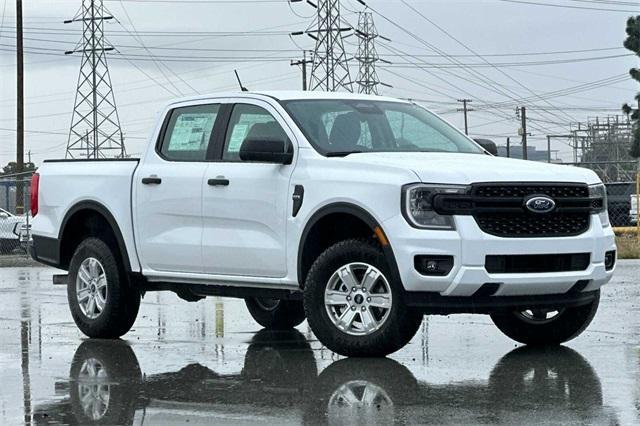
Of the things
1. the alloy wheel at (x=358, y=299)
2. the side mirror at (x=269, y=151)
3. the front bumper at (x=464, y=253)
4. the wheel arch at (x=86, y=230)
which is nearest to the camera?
the front bumper at (x=464, y=253)

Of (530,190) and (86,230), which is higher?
(530,190)

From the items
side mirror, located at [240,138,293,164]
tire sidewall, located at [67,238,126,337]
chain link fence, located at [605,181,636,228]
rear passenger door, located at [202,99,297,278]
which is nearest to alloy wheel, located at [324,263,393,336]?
rear passenger door, located at [202,99,297,278]

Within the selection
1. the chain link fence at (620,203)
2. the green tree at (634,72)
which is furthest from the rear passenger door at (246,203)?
the green tree at (634,72)

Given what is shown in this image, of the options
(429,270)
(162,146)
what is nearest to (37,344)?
(162,146)

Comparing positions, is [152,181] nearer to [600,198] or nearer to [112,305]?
[112,305]

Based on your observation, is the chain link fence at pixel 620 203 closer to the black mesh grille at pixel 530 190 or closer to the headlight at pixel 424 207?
the black mesh grille at pixel 530 190

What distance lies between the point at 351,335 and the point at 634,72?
5522 centimetres

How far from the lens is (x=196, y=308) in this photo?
13.7 meters

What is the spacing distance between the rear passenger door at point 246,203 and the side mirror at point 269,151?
7cm

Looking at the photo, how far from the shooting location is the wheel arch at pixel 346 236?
8.95m

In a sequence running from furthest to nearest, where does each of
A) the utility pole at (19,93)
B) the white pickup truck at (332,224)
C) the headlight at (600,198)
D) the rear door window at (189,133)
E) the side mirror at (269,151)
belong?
the utility pole at (19,93) → the rear door window at (189,133) → the side mirror at (269,151) → the headlight at (600,198) → the white pickup truck at (332,224)

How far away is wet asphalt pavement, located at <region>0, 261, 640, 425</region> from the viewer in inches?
277

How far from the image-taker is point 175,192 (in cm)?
1050

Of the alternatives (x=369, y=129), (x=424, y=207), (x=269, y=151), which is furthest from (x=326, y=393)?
(x=369, y=129)
